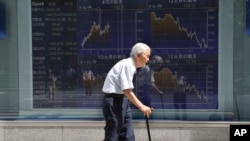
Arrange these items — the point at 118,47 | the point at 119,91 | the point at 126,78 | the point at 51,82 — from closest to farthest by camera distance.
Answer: the point at 126,78
the point at 119,91
the point at 118,47
the point at 51,82

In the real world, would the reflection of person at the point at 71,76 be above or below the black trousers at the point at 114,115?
above

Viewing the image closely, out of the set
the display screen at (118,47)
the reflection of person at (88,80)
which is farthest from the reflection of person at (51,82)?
the reflection of person at (88,80)

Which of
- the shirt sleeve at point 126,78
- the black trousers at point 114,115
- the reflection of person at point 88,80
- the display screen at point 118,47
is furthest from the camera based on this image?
the reflection of person at point 88,80

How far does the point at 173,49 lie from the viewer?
750cm

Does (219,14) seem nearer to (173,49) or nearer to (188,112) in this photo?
(173,49)

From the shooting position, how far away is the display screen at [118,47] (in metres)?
7.47

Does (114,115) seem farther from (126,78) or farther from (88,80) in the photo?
(88,80)

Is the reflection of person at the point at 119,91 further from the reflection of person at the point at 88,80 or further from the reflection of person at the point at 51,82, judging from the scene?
the reflection of person at the point at 51,82

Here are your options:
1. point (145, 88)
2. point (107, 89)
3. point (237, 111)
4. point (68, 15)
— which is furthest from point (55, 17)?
point (237, 111)

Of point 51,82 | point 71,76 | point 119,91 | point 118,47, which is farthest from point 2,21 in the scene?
point 119,91

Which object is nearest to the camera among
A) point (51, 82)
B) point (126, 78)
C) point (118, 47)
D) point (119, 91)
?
point (126, 78)

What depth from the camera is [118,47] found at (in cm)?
760

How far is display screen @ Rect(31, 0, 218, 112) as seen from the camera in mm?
7469

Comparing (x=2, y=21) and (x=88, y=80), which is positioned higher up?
(x=2, y=21)
